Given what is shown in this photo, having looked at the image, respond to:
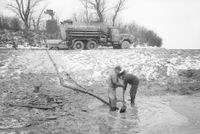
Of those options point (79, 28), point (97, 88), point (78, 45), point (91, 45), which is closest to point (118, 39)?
point (91, 45)

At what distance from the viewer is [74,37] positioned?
867 inches

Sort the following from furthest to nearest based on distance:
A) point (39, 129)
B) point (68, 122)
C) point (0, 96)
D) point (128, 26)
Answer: point (128, 26) < point (0, 96) < point (68, 122) < point (39, 129)

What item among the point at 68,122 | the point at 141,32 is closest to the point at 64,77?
the point at 68,122

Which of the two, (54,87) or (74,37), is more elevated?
(74,37)

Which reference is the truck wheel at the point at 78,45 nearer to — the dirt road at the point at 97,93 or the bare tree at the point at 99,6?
the dirt road at the point at 97,93

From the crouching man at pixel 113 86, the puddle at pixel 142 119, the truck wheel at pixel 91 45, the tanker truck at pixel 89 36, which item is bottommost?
the puddle at pixel 142 119

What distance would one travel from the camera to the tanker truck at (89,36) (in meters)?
22.0

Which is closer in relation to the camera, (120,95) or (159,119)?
(159,119)

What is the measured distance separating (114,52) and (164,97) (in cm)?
746

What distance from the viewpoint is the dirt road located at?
329 inches

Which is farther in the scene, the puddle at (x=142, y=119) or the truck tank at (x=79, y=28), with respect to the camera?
the truck tank at (x=79, y=28)

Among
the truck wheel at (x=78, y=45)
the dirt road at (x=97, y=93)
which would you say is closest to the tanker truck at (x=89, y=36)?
the truck wheel at (x=78, y=45)

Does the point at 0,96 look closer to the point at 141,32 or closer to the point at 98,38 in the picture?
the point at 98,38

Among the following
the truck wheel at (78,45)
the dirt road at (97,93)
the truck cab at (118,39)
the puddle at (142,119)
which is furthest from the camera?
the truck cab at (118,39)
